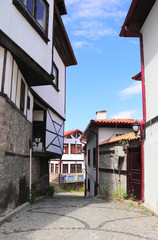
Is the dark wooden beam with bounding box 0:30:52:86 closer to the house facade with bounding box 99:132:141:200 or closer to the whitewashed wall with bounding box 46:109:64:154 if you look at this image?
the whitewashed wall with bounding box 46:109:64:154

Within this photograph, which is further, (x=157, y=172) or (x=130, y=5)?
(x=130, y=5)

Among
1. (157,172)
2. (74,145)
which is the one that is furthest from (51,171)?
(157,172)

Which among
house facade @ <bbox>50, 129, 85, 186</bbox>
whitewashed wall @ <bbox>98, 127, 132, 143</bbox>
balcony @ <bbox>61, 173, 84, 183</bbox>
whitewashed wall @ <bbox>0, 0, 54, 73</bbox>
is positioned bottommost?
balcony @ <bbox>61, 173, 84, 183</bbox>

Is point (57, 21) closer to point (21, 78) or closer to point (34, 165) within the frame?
point (21, 78)

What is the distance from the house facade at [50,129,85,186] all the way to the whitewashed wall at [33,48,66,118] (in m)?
20.9

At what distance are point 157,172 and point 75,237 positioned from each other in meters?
3.02

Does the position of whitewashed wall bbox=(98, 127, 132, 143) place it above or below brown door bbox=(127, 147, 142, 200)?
above

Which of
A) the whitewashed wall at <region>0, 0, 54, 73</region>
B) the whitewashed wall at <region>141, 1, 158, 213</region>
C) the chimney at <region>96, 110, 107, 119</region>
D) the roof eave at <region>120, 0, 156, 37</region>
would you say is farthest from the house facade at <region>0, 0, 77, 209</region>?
the chimney at <region>96, 110, 107, 119</region>

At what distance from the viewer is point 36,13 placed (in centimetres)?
688

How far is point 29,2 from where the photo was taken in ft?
21.3

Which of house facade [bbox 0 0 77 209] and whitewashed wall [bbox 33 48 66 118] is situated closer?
house facade [bbox 0 0 77 209]

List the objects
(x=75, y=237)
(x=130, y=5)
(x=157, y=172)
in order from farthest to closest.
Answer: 1. (x=130, y=5)
2. (x=157, y=172)
3. (x=75, y=237)

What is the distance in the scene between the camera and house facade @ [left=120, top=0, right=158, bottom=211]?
6.26 metres

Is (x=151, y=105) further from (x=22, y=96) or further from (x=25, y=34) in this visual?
(x=25, y=34)
